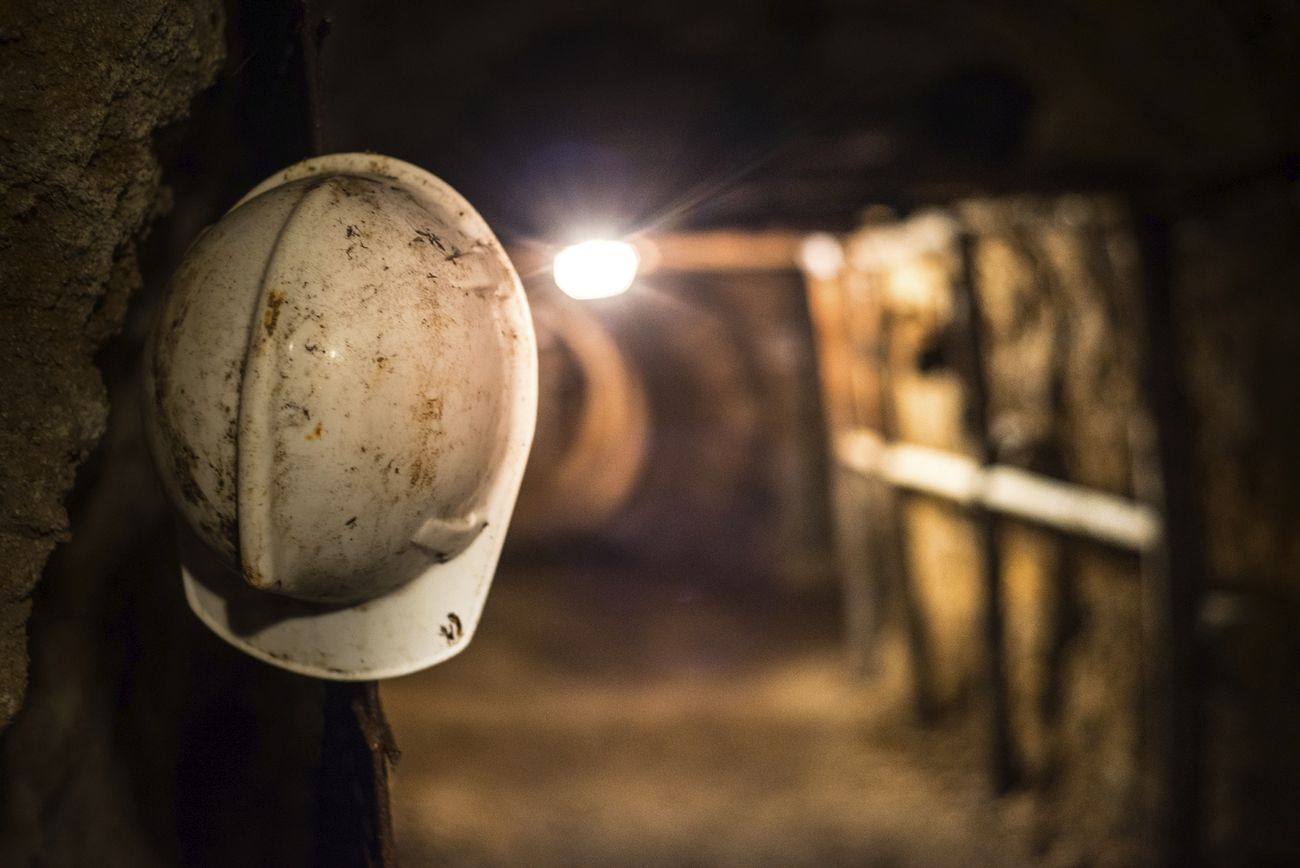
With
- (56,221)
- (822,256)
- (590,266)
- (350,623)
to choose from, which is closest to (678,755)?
(590,266)

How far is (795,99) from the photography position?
512 cm

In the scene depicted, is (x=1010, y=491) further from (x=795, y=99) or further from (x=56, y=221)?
(x=56, y=221)

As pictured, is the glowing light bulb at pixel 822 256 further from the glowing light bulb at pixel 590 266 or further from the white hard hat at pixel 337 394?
the white hard hat at pixel 337 394

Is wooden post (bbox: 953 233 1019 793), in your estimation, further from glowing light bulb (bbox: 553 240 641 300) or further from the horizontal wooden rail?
glowing light bulb (bbox: 553 240 641 300)

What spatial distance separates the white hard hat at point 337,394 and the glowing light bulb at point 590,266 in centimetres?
104

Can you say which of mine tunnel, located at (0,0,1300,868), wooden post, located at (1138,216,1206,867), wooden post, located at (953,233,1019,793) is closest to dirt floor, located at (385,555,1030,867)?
mine tunnel, located at (0,0,1300,868)

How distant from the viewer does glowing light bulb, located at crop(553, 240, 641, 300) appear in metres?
2.45

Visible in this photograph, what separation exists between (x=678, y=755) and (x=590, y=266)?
11.3 ft

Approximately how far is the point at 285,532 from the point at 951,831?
3868 millimetres

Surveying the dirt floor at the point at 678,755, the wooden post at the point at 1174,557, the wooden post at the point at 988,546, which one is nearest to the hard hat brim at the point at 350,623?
the dirt floor at the point at 678,755

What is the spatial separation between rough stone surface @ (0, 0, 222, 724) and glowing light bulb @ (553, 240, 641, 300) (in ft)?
3.99

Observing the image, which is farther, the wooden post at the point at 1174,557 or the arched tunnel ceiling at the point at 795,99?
the wooden post at the point at 1174,557

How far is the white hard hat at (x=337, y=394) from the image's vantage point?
3.77ft

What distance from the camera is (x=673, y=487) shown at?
323 inches
